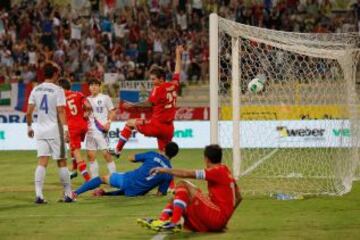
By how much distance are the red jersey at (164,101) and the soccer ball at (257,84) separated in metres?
2.43

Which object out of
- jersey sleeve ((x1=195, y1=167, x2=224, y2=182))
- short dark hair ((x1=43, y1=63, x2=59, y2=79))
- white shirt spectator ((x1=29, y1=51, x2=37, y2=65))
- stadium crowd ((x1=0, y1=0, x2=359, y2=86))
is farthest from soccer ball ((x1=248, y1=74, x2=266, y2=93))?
white shirt spectator ((x1=29, y1=51, x2=37, y2=65))

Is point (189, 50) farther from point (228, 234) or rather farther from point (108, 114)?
point (228, 234)

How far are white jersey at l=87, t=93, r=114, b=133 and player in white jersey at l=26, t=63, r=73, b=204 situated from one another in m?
2.80

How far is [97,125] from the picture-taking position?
15570 millimetres

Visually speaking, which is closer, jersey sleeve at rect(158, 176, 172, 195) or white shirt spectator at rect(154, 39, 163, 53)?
jersey sleeve at rect(158, 176, 172, 195)

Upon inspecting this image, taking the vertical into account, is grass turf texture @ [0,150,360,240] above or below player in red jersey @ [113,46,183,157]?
below

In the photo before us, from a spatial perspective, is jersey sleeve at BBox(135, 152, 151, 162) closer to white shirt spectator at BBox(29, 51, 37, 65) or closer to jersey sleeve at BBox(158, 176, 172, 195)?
jersey sleeve at BBox(158, 176, 172, 195)

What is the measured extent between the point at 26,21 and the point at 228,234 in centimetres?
2321

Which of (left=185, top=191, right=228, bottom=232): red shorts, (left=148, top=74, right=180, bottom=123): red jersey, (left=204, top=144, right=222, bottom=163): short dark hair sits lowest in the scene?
(left=185, top=191, right=228, bottom=232): red shorts

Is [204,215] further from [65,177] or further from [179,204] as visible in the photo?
[65,177]

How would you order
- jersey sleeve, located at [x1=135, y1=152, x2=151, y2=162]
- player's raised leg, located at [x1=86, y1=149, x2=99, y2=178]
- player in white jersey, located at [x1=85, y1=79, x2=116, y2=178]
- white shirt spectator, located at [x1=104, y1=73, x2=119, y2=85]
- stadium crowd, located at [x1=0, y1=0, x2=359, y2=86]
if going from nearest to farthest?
jersey sleeve, located at [x1=135, y1=152, x2=151, y2=162]
player's raised leg, located at [x1=86, y1=149, x2=99, y2=178]
player in white jersey, located at [x1=85, y1=79, x2=116, y2=178]
white shirt spectator, located at [x1=104, y1=73, x2=119, y2=85]
stadium crowd, located at [x1=0, y1=0, x2=359, y2=86]

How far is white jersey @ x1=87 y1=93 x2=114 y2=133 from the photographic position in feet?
51.1

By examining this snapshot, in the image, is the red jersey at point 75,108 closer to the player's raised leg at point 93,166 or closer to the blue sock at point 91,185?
the player's raised leg at point 93,166

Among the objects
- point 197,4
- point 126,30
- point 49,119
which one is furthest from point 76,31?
point 49,119
